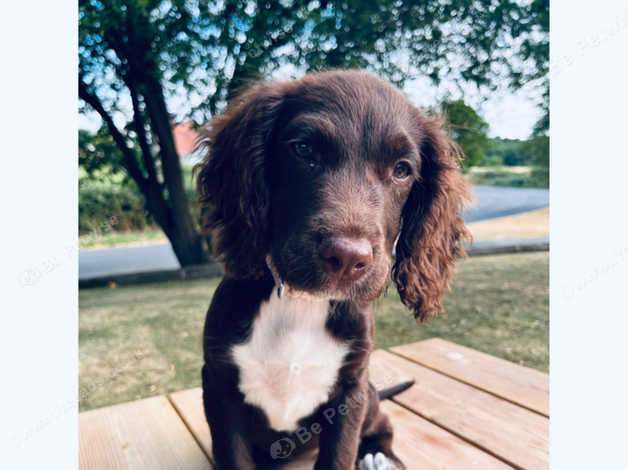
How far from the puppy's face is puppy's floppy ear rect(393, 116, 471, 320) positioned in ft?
0.37

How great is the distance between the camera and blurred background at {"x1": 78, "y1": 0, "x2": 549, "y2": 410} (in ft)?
12.8

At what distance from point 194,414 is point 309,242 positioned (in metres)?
1.28

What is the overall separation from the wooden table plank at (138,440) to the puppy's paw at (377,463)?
56 cm

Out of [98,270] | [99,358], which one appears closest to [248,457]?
[99,358]

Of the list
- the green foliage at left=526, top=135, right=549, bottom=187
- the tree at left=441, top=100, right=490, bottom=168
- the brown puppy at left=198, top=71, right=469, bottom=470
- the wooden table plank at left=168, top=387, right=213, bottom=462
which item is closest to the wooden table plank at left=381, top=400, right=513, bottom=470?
the brown puppy at left=198, top=71, right=469, bottom=470

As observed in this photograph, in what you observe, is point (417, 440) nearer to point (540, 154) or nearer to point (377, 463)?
point (377, 463)

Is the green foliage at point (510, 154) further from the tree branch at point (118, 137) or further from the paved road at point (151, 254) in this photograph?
the tree branch at point (118, 137)

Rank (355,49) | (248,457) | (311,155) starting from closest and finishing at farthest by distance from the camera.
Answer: (311,155), (248,457), (355,49)

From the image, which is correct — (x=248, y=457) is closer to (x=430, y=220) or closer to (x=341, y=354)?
(x=341, y=354)

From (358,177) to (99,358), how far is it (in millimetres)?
2985

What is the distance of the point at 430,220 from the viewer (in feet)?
5.08

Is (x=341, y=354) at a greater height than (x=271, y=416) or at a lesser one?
greater

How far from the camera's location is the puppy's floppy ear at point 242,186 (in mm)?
1378

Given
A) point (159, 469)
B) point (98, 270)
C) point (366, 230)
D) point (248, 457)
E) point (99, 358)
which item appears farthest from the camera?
point (98, 270)
